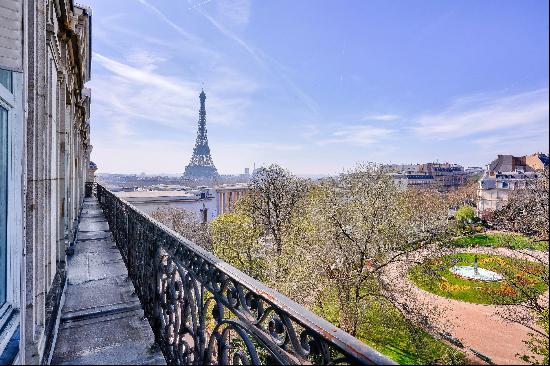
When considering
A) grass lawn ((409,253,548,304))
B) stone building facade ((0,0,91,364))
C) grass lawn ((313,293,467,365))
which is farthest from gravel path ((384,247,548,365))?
stone building facade ((0,0,91,364))

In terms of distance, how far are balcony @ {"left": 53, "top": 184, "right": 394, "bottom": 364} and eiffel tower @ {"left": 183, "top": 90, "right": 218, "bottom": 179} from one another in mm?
109043

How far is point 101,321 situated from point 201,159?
119 metres

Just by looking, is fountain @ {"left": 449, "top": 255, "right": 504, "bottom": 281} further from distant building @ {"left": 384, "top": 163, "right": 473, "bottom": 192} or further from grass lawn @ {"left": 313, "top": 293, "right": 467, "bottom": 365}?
distant building @ {"left": 384, "top": 163, "right": 473, "bottom": 192}

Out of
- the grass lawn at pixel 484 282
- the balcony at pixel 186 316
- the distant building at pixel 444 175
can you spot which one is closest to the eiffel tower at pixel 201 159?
the distant building at pixel 444 175

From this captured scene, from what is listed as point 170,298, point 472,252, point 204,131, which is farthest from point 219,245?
point 204,131

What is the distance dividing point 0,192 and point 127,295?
2.22m

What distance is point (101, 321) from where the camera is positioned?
287cm

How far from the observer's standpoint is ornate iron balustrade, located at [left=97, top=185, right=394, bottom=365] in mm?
1136

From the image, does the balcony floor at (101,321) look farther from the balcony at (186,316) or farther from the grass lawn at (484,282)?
the grass lawn at (484,282)

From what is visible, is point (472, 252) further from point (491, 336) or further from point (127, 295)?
point (127, 295)

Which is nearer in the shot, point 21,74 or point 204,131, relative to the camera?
point 21,74

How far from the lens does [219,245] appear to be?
20328mm

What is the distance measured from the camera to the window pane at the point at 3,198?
5.50 ft

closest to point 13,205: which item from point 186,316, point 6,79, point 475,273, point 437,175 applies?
point 6,79
